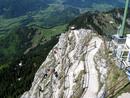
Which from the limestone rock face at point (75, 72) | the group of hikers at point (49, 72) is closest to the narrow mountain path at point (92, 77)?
the limestone rock face at point (75, 72)

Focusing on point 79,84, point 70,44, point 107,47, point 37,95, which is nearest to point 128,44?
point 107,47

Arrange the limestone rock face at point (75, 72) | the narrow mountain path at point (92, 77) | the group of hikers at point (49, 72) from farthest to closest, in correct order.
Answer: the group of hikers at point (49, 72) → the limestone rock face at point (75, 72) → the narrow mountain path at point (92, 77)

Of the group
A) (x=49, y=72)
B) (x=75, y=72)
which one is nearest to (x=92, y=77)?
(x=75, y=72)

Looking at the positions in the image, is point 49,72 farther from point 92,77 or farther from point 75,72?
point 92,77

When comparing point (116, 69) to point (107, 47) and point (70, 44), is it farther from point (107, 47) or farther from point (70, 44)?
point (70, 44)

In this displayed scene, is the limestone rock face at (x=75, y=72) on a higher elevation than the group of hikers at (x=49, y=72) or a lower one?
higher

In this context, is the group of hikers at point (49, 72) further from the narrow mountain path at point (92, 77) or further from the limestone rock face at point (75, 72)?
the narrow mountain path at point (92, 77)

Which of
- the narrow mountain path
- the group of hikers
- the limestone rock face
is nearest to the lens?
the narrow mountain path

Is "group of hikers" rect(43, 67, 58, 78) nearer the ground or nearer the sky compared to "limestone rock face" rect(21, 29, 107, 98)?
nearer the ground

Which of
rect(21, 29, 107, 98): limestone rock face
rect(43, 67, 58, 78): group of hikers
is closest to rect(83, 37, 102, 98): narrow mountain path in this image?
rect(21, 29, 107, 98): limestone rock face

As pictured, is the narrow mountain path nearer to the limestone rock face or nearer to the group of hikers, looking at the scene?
the limestone rock face
